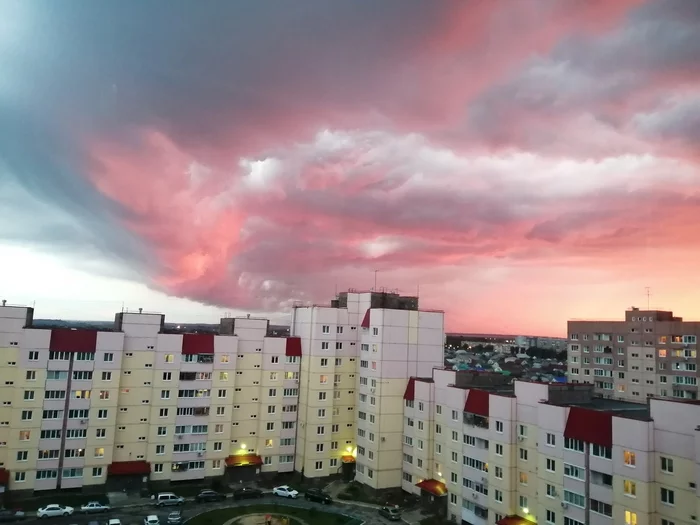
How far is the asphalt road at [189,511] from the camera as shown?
5942cm

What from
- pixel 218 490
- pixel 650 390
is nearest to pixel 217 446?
pixel 218 490

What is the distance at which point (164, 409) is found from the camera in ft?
242

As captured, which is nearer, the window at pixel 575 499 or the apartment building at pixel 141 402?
the window at pixel 575 499

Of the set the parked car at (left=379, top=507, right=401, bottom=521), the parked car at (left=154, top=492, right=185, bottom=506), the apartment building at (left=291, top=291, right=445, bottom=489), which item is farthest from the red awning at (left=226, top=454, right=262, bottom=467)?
the parked car at (left=379, top=507, right=401, bottom=521)

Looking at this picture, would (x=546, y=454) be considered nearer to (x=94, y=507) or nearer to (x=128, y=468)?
(x=94, y=507)

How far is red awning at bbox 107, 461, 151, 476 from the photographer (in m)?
68.7

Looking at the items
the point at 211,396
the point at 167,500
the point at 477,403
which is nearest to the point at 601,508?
the point at 477,403

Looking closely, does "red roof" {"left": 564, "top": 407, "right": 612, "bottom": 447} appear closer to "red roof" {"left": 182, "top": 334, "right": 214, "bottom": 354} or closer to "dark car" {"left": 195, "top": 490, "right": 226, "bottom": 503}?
"dark car" {"left": 195, "top": 490, "right": 226, "bottom": 503}

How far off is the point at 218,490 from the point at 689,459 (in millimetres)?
59023

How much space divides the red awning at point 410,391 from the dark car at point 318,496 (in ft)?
57.1

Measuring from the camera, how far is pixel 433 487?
65.0 meters

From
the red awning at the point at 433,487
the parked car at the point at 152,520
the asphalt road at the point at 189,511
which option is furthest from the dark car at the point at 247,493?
the red awning at the point at 433,487

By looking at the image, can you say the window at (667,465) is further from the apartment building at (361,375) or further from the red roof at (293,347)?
Result: the red roof at (293,347)

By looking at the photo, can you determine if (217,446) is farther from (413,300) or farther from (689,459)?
(689,459)
